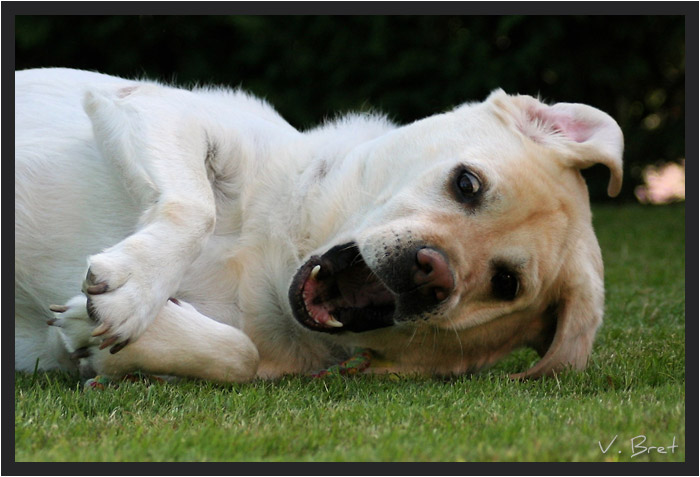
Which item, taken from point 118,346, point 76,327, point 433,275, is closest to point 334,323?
point 433,275

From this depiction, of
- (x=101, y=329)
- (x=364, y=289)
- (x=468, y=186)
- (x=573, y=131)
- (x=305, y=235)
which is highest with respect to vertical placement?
(x=573, y=131)

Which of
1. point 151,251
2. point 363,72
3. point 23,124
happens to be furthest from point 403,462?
point 363,72

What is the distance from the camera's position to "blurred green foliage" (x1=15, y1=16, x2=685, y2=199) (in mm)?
9922

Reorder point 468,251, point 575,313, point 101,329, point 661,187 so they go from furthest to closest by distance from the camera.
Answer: point 661,187, point 575,313, point 468,251, point 101,329

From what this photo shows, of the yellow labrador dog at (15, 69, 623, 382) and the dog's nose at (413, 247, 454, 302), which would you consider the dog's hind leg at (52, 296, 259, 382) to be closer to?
the yellow labrador dog at (15, 69, 623, 382)

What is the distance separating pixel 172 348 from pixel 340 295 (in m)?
0.72

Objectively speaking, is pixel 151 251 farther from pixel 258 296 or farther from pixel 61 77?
pixel 61 77

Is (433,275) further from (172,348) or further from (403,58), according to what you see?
(403,58)

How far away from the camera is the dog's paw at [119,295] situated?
3.19 m

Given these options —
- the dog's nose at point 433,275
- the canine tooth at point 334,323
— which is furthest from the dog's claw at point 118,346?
the dog's nose at point 433,275

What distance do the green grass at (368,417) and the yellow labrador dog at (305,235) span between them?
0.18 meters

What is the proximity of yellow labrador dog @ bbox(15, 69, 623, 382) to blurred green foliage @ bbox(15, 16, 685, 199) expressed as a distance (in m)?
5.90

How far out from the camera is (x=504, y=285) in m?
3.76

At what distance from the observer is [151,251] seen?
335 cm
